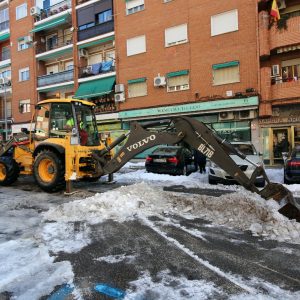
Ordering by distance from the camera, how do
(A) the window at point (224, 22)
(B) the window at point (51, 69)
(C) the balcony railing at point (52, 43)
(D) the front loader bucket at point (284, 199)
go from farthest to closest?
(B) the window at point (51, 69) → (C) the balcony railing at point (52, 43) → (A) the window at point (224, 22) → (D) the front loader bucket at point (284, 199)

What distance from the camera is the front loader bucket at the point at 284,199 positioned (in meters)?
5.90

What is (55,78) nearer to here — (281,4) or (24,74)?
(24,74)

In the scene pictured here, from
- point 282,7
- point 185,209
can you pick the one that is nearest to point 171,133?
point 185,209

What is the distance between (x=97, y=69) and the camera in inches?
1028

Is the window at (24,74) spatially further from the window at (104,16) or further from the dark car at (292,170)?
the dark car at (292,170)

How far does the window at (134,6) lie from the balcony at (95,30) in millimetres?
1705

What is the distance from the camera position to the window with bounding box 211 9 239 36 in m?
19.7

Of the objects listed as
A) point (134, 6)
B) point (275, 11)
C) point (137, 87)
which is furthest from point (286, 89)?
point (134, 6)

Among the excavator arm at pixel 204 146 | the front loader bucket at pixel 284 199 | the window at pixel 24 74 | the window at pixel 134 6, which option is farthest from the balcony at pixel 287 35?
the window at pixel 24 74

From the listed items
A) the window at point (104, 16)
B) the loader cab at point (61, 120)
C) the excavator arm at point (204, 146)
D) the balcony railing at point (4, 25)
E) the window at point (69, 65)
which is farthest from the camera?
the balcony railing at point (4, 25)

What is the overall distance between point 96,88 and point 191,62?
26.1ft

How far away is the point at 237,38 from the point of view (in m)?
19.7

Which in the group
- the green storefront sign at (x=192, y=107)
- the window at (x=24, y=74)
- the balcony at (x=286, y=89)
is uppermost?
the window at (x=24, y=74)

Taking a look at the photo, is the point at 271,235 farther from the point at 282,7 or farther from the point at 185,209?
the point at 282,7
